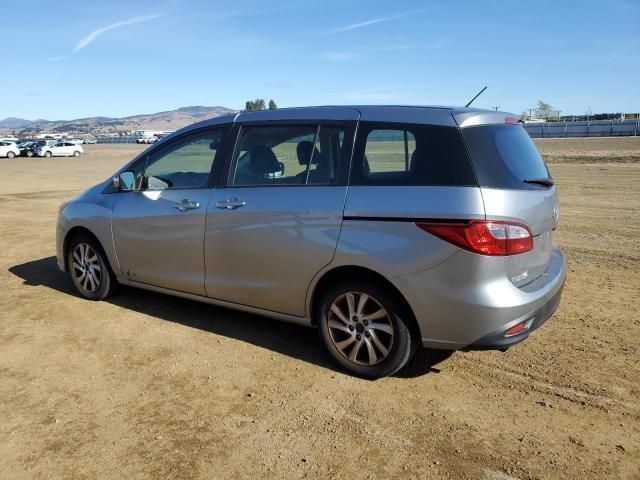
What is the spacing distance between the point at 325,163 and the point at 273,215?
0.54m

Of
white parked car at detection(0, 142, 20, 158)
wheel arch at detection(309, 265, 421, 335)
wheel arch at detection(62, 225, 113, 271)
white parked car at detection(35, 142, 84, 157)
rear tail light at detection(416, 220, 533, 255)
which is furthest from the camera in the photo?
white parked car at detection(35, 142, 84, 157)

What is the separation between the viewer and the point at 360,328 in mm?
3811

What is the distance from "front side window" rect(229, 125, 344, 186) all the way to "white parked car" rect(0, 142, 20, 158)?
51471mm

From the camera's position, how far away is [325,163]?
3953 millimetres

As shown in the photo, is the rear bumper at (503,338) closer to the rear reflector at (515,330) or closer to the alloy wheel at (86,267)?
the rear reflector at (515,330)

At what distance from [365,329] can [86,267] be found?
332cm

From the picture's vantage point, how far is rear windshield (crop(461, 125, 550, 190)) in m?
3.38

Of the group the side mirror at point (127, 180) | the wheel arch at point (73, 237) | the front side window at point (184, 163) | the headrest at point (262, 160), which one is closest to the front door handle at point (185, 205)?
the front side window at point (184, 163)

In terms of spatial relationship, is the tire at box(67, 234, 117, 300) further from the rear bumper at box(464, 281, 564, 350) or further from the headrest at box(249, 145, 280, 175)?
the rear bumper at box(464, 281, 564, 350)

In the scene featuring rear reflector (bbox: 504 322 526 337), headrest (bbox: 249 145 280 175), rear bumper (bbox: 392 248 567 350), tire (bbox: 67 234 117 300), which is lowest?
tire (bbox: 67 234 117 300)

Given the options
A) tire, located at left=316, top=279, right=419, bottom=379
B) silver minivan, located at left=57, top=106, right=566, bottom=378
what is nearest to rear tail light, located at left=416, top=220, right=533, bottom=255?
silver minivan, located at left=57, top=106, right=566, bottom=378

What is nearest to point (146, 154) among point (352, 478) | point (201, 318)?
point (201, 318)

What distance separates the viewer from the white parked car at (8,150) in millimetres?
47719

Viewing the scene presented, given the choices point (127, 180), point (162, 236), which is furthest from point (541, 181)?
point (127, 180)
